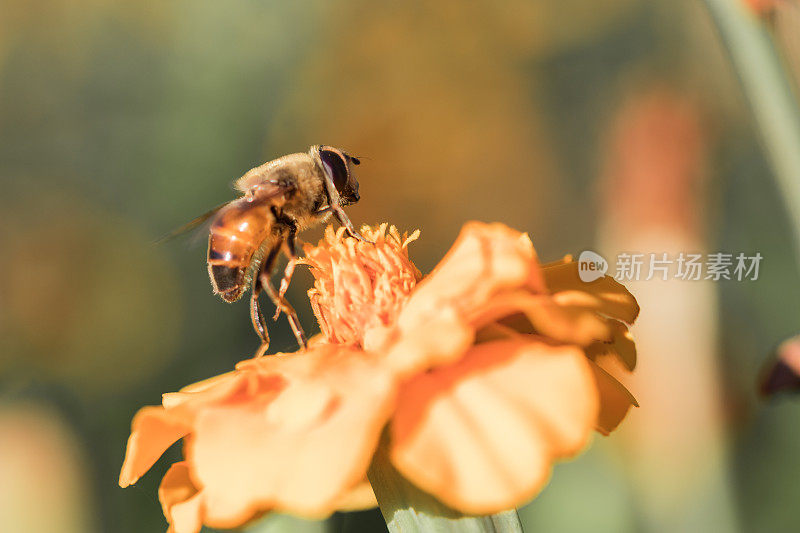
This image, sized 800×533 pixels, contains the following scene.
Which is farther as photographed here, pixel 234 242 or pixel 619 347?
pixel 234 242

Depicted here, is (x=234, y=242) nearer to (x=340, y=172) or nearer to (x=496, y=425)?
(x=340, y=172)

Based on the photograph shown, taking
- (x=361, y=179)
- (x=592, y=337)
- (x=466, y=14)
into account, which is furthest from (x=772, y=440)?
(x=466, y=14)

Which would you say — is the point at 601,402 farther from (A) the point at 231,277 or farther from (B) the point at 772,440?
(B) the point at 772,440

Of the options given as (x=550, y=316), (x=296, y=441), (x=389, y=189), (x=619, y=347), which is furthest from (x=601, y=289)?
(x=389, y=189)

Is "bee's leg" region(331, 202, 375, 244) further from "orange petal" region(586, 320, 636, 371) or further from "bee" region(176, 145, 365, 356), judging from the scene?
"orange petal" region(586, 320, 636, 371)

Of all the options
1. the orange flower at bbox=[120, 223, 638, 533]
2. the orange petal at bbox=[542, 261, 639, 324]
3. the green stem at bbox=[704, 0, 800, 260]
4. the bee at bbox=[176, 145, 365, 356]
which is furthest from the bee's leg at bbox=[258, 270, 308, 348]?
the green stem at bbox=[704, 0, 800, 260]

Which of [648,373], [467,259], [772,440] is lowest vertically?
[772,440]

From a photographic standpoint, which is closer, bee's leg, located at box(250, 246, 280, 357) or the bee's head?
bee's leg, located at box(250, 246, 280, 357)
